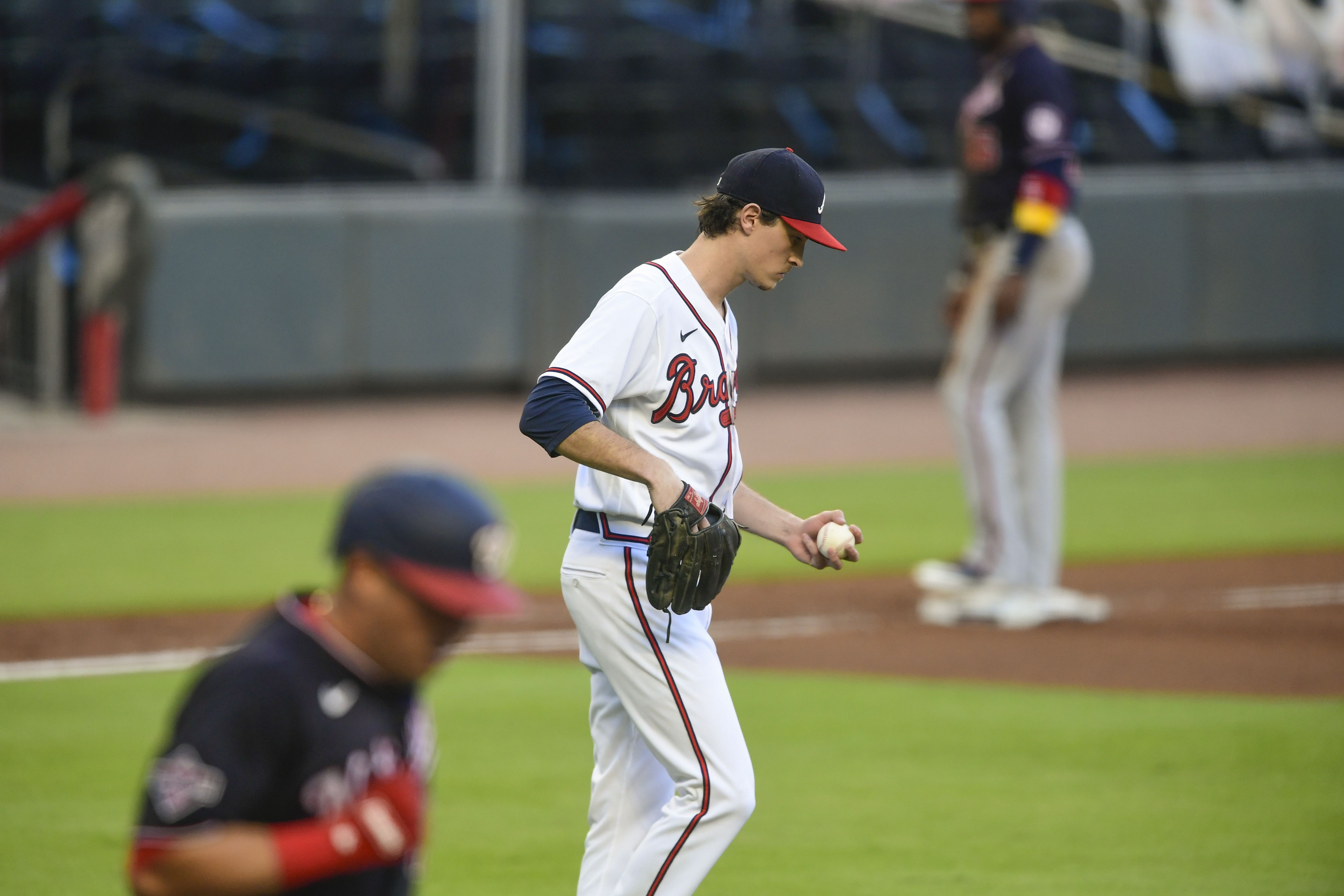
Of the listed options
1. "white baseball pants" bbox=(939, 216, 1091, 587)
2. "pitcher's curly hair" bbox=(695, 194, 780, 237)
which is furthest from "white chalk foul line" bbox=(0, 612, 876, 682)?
"pitcher's curly hair" bbox=(695, 194, 780, 237)

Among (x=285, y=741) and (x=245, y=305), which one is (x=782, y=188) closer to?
(x=285, y=741)

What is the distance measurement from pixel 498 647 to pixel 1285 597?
4.00 metres

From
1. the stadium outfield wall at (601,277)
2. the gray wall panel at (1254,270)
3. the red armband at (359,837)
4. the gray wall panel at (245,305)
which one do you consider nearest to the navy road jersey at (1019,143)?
the red armband at (359,837)

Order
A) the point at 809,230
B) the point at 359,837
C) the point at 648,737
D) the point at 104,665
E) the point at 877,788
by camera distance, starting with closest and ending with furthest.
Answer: the point at 359,837
the point at 648,737
the point at 809,230
the point at 877,788
the point at 104,665

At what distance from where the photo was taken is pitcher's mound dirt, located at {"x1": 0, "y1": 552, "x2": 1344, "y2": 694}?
7.30m

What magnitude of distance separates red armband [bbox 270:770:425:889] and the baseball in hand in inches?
70.3

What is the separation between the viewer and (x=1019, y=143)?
25.2 ft

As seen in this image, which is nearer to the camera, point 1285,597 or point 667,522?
point 667,522

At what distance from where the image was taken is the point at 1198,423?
566 inches

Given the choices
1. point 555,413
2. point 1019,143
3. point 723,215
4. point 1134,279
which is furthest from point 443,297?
point 555,413

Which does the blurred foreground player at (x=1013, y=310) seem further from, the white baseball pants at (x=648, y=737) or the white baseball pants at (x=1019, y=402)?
the white baseball pants at (x=648, y=737)

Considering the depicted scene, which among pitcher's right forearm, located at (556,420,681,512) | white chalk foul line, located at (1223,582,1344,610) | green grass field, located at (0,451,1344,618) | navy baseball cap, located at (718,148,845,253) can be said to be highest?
navy baseball cap, located at (718,148,845,253)

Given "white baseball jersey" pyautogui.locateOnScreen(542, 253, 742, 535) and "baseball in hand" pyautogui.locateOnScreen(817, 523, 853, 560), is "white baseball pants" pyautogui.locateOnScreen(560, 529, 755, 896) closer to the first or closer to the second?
"white baseball jersey" pyautogui.locateOnScreen(542, 253, 742, 535)

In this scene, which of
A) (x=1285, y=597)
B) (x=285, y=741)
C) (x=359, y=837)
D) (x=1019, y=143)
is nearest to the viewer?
(x=359, y=837)
